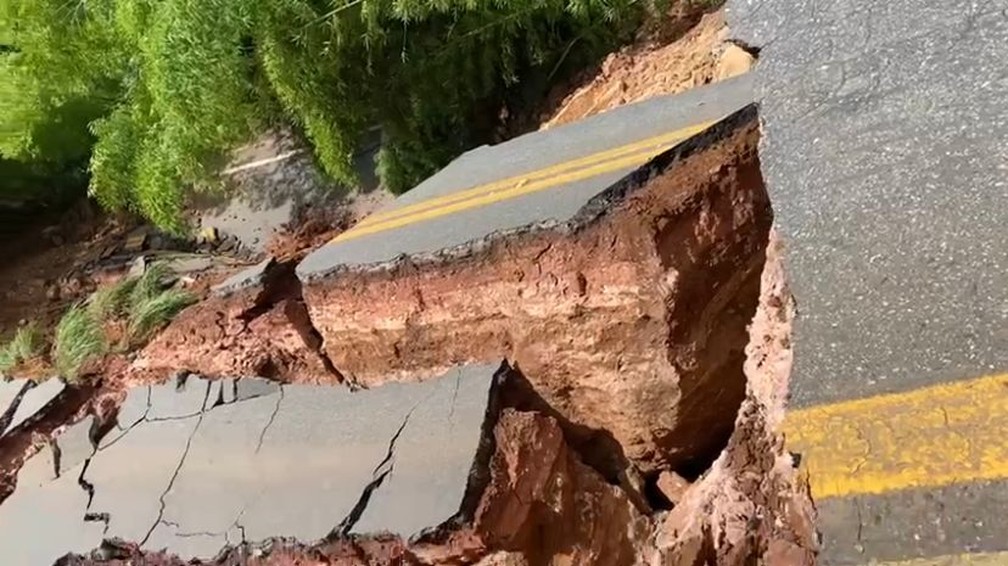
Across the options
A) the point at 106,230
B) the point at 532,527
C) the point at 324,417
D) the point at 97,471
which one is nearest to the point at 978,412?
the point at 532,527

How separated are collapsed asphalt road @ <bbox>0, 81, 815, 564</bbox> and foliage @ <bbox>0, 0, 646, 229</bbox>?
1.72 metres

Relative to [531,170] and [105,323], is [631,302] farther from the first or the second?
[105,323]

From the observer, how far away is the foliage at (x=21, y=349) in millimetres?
6254

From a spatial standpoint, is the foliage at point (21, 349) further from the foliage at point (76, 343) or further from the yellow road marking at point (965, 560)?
the yellow road marking at point (965, 560)

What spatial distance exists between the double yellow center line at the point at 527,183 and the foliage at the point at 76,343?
195cm

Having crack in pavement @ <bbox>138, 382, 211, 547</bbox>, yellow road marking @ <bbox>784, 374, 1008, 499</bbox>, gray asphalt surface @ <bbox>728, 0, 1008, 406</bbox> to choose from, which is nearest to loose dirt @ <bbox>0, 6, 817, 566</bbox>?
crack in pavement @ <bbox>138, 382, 211, 547</bbox>

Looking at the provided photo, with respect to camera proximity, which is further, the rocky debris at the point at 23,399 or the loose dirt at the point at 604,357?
the rocky debris at the point at 23,399

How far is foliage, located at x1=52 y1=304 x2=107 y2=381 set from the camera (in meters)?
5.57

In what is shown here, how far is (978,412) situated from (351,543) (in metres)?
2.15

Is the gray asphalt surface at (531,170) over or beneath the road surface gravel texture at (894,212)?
beneath

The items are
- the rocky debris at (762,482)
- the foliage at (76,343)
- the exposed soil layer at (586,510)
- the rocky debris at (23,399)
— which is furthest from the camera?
the foliage at (76,343)

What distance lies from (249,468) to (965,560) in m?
2.82

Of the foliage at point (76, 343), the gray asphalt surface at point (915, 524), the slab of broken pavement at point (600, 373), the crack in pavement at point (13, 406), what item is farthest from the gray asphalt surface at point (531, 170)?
→ the crack in pavement at point (13, 406)

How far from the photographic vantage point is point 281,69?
224 inches
